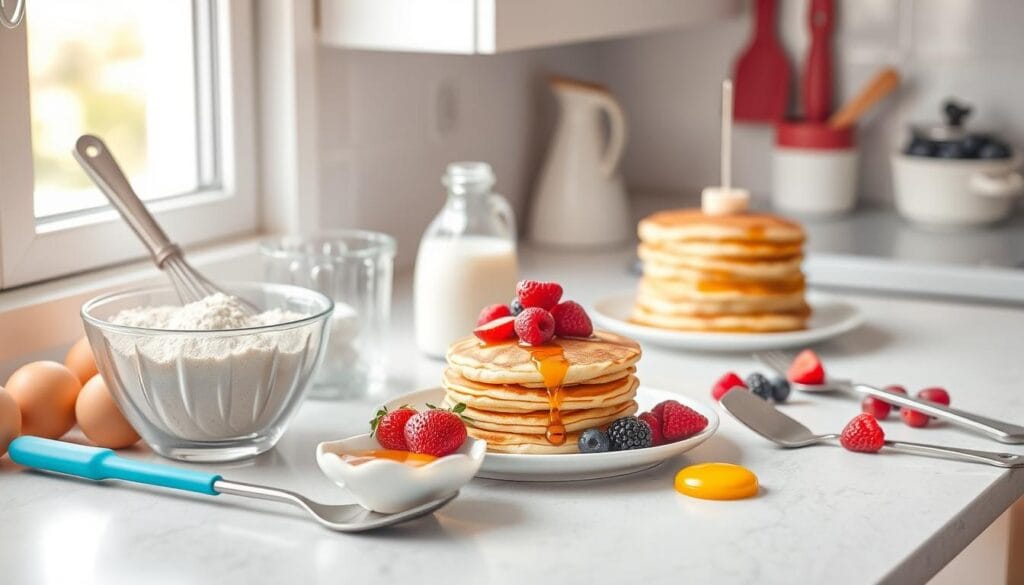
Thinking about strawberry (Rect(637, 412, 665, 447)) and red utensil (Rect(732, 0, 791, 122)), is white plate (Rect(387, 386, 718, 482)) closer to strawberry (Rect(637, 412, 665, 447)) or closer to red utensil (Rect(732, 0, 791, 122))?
strawberry (Rect(637, 412, 665, 447))

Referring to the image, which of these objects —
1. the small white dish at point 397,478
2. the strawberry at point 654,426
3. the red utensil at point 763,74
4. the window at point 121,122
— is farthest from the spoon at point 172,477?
the red utensil at point 763,74

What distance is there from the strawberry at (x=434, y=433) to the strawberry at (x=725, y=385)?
1.36 feet

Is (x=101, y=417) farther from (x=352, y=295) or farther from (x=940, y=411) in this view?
(x=940, y=411)

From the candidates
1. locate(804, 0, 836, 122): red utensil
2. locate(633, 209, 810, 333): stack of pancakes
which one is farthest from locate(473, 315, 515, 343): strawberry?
locate(804, 0, 836, 122): red utensil

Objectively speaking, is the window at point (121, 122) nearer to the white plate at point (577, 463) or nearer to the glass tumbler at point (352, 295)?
the glass tumbler at point (352, 295)

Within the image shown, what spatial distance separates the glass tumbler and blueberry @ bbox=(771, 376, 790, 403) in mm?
437

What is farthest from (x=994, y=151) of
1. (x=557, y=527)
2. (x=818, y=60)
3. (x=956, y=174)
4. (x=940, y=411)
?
(x=557, y=527)

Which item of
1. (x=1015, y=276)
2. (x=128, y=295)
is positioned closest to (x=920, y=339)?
(x=1015, y=276)

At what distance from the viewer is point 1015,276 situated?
1.97 meters

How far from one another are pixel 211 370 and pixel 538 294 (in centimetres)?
31

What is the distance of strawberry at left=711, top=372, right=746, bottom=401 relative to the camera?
152 centimetres

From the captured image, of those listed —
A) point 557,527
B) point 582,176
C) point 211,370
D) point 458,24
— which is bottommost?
point 557,527

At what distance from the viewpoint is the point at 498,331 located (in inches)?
51.4

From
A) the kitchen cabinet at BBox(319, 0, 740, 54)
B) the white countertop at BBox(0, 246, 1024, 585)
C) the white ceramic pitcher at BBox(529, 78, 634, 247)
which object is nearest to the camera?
the white countertop at BBox(0, 246, 1024, 585)
